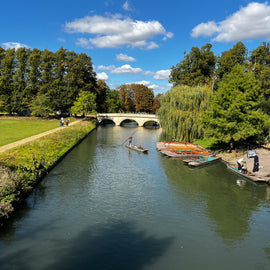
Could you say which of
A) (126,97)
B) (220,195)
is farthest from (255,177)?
(126,97)

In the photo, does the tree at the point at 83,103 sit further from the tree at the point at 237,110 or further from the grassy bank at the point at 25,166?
the tree at the point at 237,110

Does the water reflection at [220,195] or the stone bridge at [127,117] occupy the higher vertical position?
the stone bridge at [127,117]

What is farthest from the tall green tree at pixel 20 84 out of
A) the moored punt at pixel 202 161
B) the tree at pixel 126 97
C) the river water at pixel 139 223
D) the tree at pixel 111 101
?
the moored punt at pixel 202 161

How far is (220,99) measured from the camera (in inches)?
1347

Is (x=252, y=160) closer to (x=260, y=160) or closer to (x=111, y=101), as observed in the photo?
(x=260, y=160)

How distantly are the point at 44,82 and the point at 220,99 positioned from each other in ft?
186

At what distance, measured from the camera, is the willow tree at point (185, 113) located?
43728mm

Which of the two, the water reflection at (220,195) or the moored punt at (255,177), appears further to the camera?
the moored punt at (255,177)

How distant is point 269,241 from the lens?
14383 millimetres

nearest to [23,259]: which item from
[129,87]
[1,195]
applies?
[1,195]

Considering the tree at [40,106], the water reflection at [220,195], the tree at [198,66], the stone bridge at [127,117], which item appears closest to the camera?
the water reflection at [220,195]

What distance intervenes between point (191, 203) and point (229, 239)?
5222mm

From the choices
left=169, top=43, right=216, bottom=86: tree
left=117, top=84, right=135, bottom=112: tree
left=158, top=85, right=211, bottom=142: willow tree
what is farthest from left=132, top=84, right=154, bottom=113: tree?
left=158, top=85, right=211, bottom=142: willow tree

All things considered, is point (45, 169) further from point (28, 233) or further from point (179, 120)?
point (179, 120)
